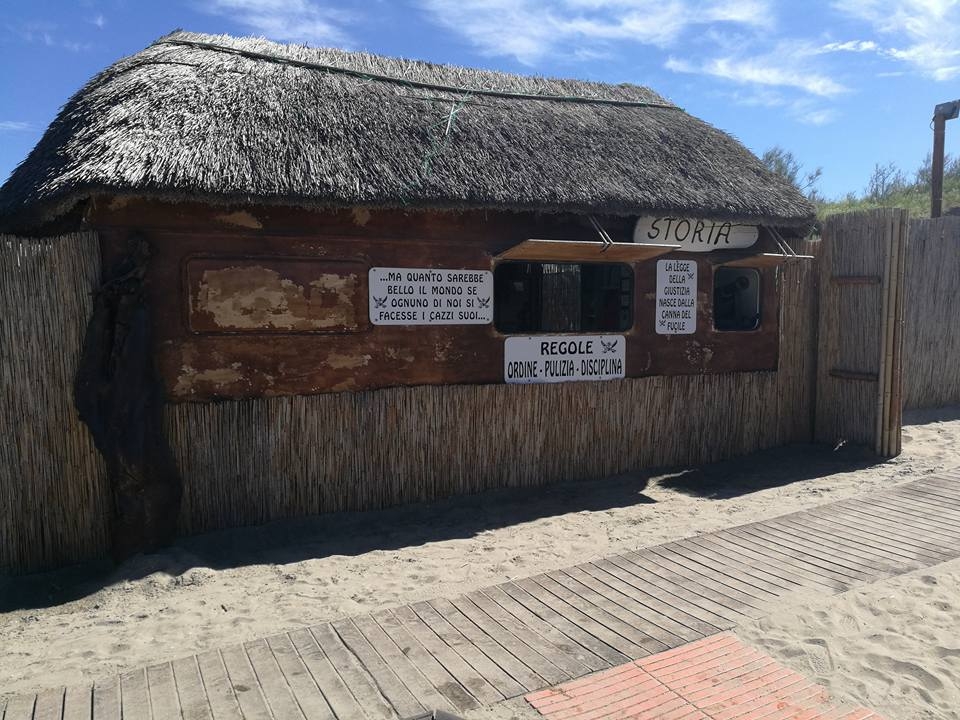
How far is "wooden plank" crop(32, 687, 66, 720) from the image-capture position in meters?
2.94

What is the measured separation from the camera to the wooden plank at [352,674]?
9.80 ft

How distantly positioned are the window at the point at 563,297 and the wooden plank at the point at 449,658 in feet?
10.8

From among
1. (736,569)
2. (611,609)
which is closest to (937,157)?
(736,569)

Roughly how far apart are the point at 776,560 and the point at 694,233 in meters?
3.41

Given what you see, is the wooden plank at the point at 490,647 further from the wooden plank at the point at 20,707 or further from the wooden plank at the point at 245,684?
the wooden plank at the point at 20,707

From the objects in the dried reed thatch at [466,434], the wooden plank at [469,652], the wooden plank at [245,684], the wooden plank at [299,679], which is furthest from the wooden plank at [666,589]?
the wooden plank at [245,684]

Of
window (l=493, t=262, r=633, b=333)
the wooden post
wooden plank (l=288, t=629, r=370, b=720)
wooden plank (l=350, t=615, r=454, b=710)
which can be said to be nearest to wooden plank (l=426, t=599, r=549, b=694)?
wooden plank (l=350, t=615, r=454, b=710)

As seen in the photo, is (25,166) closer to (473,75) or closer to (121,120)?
(121,120)

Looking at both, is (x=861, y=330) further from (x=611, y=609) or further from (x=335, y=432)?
(x=335, y=432)

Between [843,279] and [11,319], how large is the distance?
7702mm

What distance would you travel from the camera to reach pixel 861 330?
7465 mm

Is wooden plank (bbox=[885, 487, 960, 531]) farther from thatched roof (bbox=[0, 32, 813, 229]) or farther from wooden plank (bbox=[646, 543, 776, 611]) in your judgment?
thatched roof (bbox=[0, 32, 813, 229])

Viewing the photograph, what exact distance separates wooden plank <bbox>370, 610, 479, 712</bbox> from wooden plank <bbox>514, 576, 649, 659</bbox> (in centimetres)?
86

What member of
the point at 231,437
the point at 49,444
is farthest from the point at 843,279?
the point at 49,444
